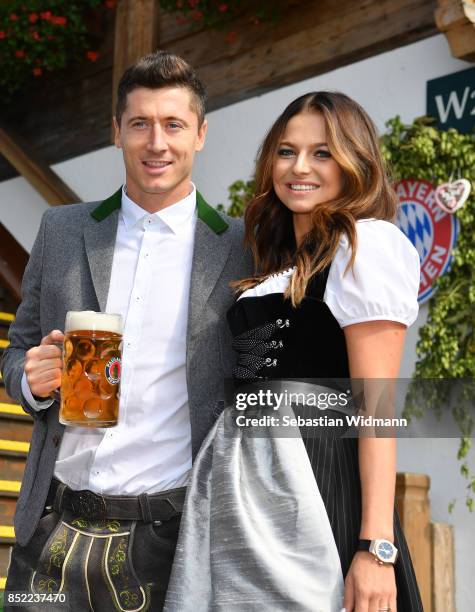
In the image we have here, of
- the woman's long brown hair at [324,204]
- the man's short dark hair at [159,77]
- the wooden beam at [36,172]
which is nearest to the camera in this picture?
the woman's long brown hair at [324,204]

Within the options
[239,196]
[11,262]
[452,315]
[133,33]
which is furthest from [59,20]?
[452,315]

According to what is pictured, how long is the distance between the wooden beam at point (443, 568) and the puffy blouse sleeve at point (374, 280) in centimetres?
217

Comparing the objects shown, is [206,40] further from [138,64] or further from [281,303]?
[281,303]

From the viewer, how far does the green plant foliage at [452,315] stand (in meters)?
3.89

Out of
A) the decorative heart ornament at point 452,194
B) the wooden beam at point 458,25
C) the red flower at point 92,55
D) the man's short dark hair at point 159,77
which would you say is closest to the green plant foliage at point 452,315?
the decorative heart ornament at point 452,194

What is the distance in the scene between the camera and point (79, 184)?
5965 mm

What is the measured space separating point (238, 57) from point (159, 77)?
10.4 feet

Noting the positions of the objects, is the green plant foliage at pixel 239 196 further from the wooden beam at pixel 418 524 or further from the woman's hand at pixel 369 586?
the woman's hand at pixel 369 586

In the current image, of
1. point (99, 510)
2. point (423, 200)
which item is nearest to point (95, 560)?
point (99, 510)

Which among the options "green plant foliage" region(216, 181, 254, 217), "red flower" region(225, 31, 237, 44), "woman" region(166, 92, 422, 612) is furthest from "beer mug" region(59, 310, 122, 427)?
"red flower" region(225, 31, 237, 44)

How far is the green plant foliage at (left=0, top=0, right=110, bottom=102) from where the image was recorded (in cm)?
588

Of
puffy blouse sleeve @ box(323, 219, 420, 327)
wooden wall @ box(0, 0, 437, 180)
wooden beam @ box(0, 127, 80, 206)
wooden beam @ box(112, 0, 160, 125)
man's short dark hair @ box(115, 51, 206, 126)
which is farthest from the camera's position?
wooden beam @ box(0, 127, 80, 206)

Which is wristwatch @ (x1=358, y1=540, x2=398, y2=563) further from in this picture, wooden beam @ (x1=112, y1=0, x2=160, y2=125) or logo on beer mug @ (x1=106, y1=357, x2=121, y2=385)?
wooden beam @ (x1=112, y1=0, x2=160, y2=125)

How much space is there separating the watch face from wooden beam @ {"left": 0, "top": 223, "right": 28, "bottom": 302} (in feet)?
14.3
